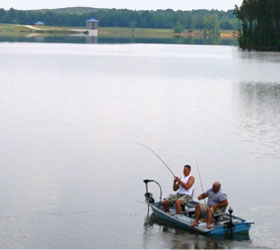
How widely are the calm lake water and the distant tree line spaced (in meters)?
82.6

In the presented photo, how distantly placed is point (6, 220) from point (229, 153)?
44.0ft

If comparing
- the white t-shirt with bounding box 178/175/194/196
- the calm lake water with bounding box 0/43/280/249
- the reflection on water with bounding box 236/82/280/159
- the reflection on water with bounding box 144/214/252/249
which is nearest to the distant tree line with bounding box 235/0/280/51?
the reflection on water with bounding box 236/82/280/159

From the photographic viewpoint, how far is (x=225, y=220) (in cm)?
2100

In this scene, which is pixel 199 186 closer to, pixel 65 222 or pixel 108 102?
pixel 65 222

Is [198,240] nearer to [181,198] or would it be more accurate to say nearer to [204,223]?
[204,223]

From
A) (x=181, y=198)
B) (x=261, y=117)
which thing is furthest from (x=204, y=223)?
(x=261, y=117)

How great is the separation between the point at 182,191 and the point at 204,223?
143 cm

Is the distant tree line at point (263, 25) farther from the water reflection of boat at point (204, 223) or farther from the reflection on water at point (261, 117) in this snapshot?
the water reflection of boat at point (204, 223)

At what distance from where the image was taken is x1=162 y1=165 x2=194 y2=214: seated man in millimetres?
21688

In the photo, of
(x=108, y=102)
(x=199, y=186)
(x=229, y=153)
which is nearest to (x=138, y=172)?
(x=199, y=186)

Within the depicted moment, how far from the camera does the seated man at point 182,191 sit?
2169 centimetres

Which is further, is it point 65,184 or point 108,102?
point 108,102

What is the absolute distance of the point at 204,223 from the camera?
68.6 ft

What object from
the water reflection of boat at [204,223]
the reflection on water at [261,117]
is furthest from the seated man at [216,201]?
the reflection on water at [261,117]
